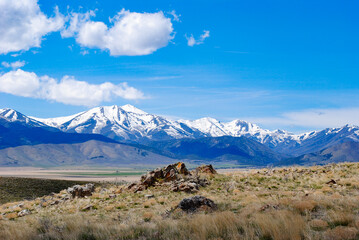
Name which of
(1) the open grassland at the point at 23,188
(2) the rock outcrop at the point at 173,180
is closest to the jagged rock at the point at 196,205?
(2) the rock outcrop at the point at 173,180

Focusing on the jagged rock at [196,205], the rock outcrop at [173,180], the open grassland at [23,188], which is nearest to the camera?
the jagged rock at [196,205]

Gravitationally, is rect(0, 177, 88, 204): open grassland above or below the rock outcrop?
below

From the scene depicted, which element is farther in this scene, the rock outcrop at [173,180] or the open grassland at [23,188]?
the open grassland at [23,188]

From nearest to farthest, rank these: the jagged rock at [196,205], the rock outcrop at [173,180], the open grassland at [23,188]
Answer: the jagged rock at [196,205]
the rock outcrop at [173,180]
the open grassland at [23,188]

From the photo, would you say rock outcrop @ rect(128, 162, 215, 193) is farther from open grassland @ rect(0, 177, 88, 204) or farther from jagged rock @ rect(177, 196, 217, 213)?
open grassland @ rect(0, 177, 88, 204)

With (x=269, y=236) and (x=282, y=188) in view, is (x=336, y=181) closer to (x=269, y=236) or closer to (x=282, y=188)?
(x=282, y=188)

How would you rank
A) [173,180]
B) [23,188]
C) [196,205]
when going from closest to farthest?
[196,205]
[173,180]
[23,188]

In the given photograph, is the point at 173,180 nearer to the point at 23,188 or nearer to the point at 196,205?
the point at 196,205

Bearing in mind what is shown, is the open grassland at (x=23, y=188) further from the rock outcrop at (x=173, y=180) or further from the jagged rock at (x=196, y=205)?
the jagged rock at (x=196, y=205)

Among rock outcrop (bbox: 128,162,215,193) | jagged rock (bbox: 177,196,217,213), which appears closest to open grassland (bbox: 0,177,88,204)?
rock outcrop (bbox: 128,162,215,193)

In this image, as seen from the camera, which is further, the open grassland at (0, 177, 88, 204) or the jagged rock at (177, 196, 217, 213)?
the open grassland at (0, 177, 88, 204)

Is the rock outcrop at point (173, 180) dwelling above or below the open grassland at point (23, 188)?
above

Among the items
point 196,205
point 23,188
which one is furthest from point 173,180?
point 23,188

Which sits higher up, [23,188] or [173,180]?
[173,180]
